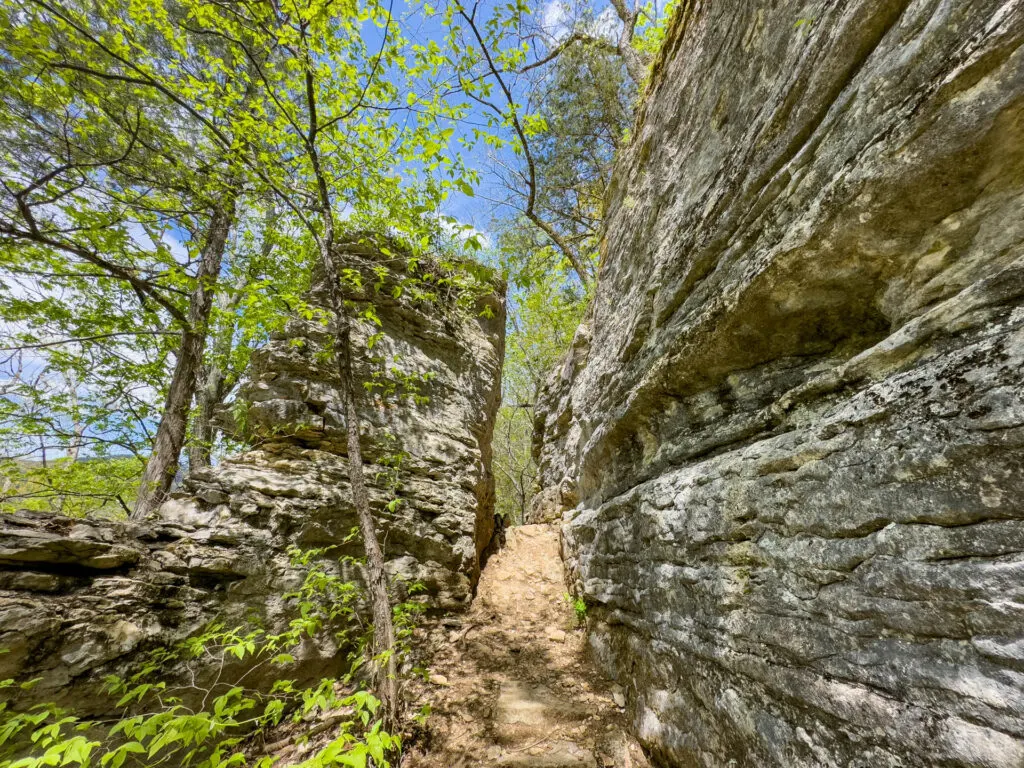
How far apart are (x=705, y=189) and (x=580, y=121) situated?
8.34 metres

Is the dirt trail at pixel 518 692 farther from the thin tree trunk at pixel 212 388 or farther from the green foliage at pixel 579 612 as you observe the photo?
the thin tree trunk at pixel 212 388

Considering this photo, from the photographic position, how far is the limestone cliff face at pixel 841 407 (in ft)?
5.56

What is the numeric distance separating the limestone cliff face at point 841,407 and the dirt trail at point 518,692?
1.76ft

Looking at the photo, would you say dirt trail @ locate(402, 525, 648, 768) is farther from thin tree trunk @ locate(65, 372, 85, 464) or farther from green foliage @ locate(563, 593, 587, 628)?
thin tree trunk @ locate(65, 372, 85, 464)

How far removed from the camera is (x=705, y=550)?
3.21m

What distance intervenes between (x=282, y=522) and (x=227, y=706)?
6.25 ft

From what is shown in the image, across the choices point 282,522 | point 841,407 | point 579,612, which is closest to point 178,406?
point 282,522

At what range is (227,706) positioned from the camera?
387cm

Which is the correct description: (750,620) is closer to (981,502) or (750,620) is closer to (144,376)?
(981,502)

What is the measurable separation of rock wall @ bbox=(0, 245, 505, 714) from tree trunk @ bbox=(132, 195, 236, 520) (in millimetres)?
1231

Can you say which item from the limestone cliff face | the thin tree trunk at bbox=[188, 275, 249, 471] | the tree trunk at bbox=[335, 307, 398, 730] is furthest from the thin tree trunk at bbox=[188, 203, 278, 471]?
the limestone cliff face

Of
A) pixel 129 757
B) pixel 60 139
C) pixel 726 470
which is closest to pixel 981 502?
pixel 726 470

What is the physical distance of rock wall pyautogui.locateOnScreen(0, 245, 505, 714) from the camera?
333 cm

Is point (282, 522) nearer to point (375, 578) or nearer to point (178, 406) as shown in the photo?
point (375, 578)
